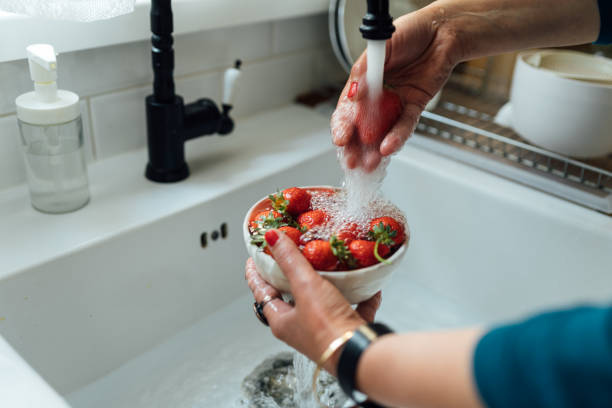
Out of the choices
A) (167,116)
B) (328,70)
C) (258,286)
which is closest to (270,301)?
(258,286)

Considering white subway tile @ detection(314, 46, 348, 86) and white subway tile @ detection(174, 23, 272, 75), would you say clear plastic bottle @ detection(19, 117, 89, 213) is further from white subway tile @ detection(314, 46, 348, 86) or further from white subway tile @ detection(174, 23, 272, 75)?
white subway tile @ detection(314, 46, 348, 86)

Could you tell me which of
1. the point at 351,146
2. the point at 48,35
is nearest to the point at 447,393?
the point at 351,146

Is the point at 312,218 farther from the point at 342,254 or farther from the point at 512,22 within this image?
the point at 512,22

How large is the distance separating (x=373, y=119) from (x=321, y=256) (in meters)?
0.18

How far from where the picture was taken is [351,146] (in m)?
0.61

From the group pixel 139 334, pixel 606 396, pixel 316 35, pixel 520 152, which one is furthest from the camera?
pixel 316 35

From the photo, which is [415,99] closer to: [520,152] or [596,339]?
[520,152]

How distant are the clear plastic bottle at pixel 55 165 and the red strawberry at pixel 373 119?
35 cm

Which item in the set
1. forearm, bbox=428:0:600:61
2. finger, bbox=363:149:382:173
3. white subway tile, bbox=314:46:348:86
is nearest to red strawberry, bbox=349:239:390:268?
finger, bbox=363:149:382:173

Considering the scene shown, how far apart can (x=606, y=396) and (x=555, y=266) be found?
55 cm

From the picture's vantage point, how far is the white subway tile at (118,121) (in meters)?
0.82

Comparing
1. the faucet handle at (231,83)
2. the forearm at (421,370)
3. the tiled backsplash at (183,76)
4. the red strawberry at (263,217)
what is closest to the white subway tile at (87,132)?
the tiled backsplash at (183,76)

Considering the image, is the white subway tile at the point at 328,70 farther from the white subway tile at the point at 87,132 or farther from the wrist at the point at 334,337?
the wrist at the point at 334,337

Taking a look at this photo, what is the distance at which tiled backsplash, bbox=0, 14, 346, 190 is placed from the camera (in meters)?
0.76
